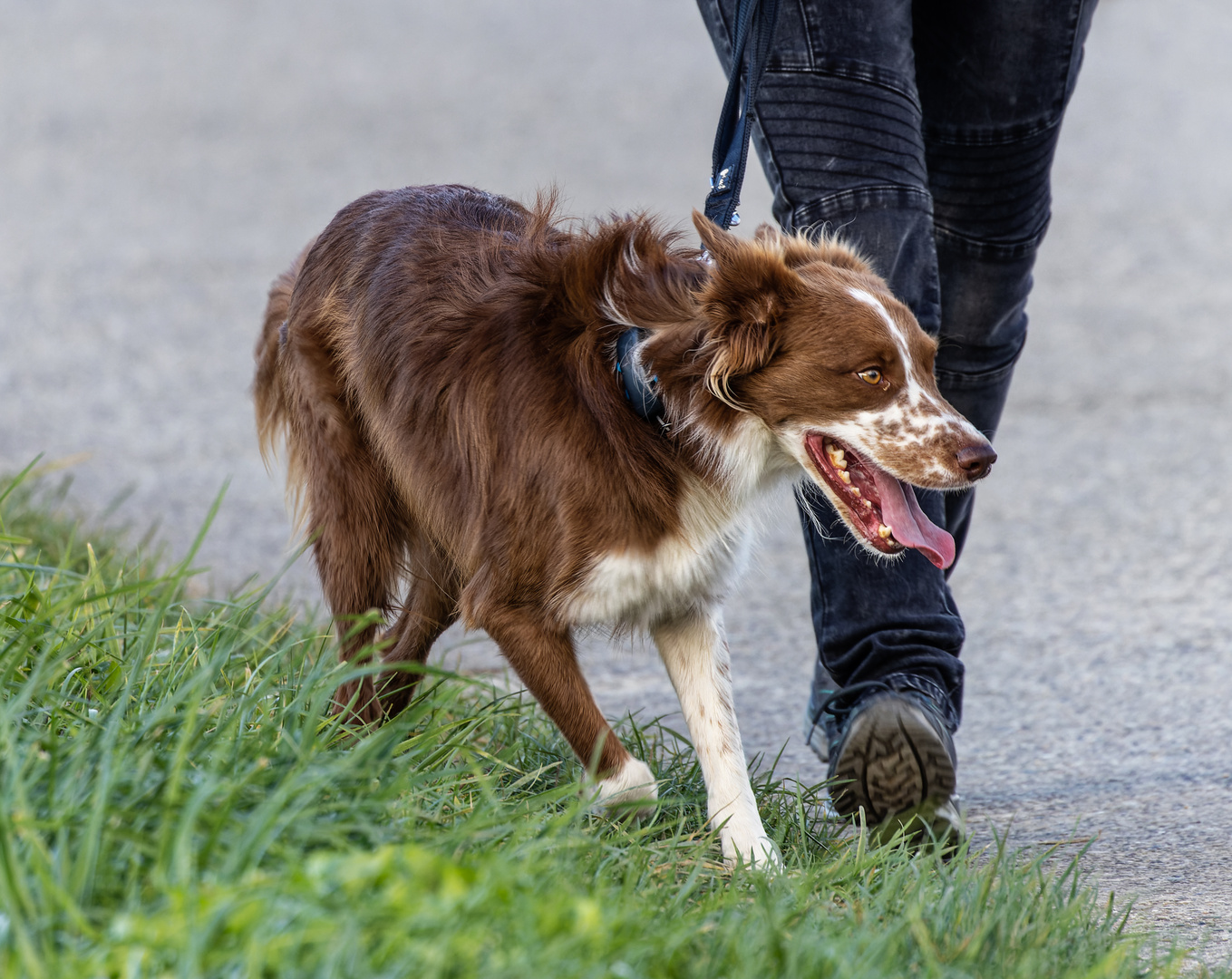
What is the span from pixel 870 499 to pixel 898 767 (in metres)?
0.51

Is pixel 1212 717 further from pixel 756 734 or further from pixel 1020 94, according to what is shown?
pixel 1020 94

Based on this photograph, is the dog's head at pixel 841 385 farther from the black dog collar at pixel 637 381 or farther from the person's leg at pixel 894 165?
the person's leg at pixel 894 165

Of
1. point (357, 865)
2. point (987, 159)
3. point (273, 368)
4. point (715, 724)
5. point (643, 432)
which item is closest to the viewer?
point (357, 865)

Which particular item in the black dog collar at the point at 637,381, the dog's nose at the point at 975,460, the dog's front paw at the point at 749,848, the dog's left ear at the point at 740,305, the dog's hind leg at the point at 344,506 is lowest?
the dog's front paw at the point at 749,848

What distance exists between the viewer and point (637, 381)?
104 inches

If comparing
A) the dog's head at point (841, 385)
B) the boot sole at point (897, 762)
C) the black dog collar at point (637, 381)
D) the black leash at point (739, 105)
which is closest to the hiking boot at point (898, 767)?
the boot sole at point (897, 762)

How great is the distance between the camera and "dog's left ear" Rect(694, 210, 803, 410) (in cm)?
259

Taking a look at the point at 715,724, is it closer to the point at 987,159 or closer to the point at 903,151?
the point at 903,151

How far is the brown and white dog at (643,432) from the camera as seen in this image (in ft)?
8.49

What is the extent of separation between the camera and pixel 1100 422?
6.54 m

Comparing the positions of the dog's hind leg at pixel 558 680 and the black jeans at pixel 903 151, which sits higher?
the black jeans at pixel 903 151

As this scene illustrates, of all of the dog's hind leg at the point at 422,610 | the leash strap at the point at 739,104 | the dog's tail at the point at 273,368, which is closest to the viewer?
the leash strap at the point at 739,104

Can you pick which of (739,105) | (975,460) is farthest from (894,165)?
(975,460)

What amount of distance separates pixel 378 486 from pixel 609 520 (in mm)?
717
